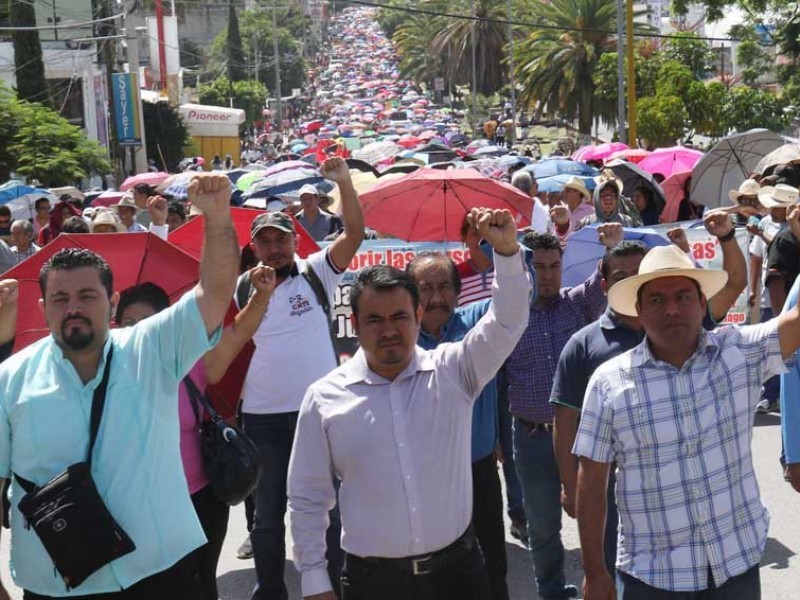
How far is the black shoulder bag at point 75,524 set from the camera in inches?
159

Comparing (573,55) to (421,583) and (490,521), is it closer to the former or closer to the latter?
(490,521)

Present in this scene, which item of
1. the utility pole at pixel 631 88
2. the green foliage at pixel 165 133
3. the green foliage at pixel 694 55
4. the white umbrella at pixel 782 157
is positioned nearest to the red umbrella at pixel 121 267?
the white umbrella at pixel 782 157

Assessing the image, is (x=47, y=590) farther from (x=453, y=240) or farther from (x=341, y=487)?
(x=453, y=240)

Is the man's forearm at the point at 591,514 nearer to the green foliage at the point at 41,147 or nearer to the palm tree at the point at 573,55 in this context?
the green foliage at the point at 41,147

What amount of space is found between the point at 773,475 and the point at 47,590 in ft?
19.5

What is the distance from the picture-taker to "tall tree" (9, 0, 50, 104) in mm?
45062

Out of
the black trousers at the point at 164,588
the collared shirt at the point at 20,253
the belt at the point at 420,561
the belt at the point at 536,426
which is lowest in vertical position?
the collared shirt at the point at 20,253

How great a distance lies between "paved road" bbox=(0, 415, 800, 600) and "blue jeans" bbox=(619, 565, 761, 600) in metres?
2.54

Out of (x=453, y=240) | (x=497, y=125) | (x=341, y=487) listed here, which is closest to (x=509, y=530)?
(x=453, y=240)

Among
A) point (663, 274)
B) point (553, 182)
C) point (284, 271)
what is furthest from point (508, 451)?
point (553, 182)

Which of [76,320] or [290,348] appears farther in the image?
[290,348]

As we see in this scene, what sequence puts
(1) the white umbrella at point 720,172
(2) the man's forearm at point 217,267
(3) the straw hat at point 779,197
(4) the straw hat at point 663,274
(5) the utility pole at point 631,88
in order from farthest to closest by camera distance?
1. (5) the utility pole at point 631,88
2. (1) the white umbrella at point 720,172
3. (3) the straw hat at point 779,197
4. (4) the straw hat at point 663,274
5. (2) the man's forearm at point 217,267

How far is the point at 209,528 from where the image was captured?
223 inches

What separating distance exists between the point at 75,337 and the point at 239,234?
3946 millimetres
